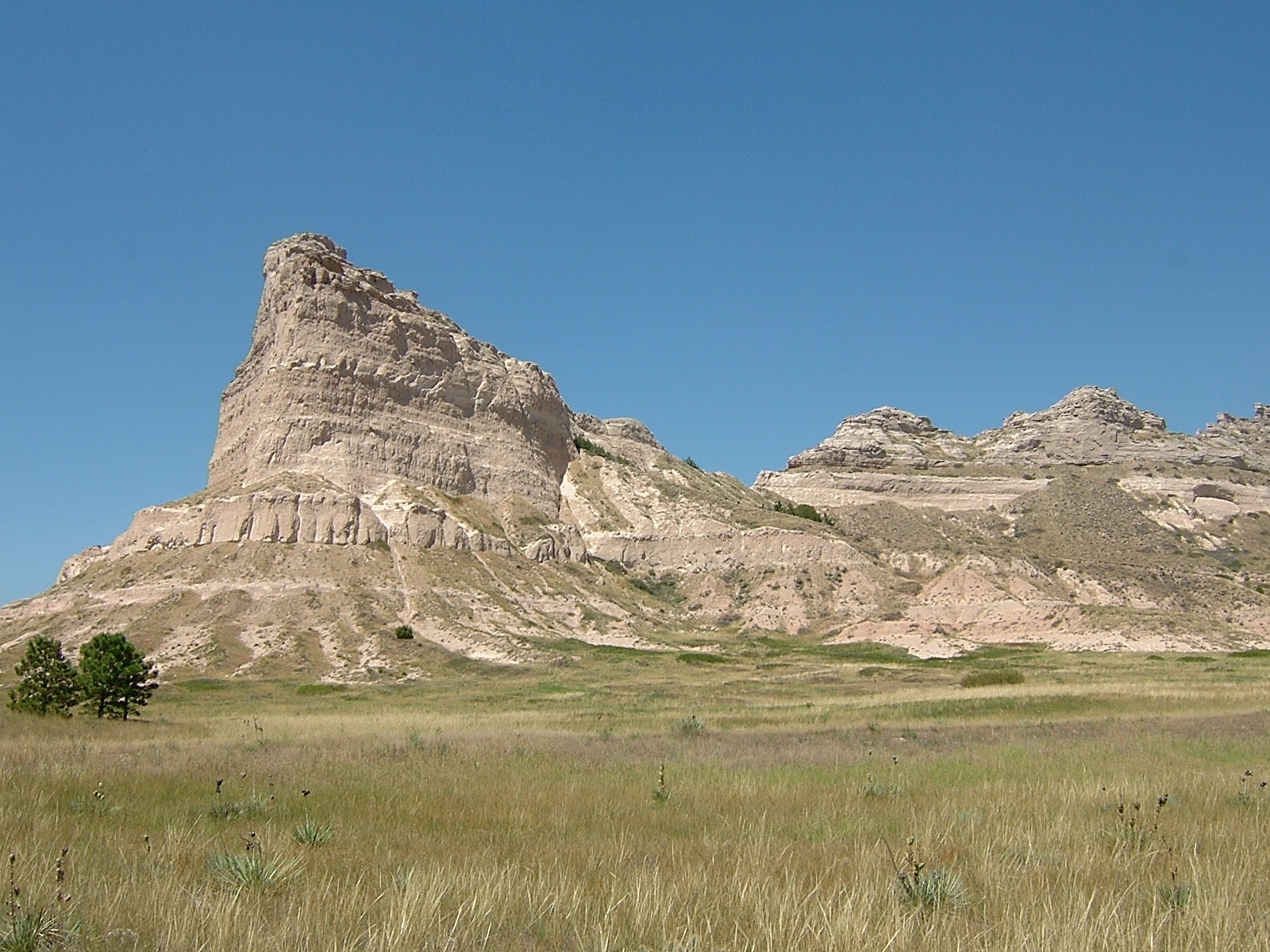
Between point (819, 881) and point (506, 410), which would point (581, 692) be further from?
point (506, 410)

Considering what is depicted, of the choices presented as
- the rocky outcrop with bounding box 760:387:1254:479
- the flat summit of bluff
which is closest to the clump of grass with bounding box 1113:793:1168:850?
the flat summit of bluff

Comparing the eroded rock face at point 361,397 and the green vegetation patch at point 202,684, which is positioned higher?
the eroded rock face at point 361,397

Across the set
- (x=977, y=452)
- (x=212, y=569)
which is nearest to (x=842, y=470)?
(x=977, y=452)

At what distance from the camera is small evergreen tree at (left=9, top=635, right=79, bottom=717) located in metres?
27.0

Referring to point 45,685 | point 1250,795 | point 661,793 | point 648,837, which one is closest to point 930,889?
point 648,837

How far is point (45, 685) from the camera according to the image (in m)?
28.4

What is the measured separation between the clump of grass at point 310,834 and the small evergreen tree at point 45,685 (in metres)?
23.0

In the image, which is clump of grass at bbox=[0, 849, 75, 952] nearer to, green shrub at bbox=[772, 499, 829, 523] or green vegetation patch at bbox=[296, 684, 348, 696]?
green vegetation patch at bbox=[296, 684, 348, 696]

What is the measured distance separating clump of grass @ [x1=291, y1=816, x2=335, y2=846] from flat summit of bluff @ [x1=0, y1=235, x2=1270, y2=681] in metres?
44.1

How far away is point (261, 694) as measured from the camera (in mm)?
42188

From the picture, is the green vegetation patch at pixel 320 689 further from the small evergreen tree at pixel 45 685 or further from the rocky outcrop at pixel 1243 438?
the rocky outcrop at pixel 1243 438

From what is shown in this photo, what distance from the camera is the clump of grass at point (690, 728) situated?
20.5 metres

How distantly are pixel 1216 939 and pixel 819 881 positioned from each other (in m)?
2.34

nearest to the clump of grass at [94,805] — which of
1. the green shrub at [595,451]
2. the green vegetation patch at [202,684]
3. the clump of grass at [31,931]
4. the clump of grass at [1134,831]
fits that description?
the clump of grass at [31,931]
